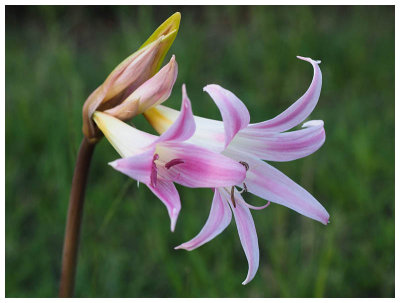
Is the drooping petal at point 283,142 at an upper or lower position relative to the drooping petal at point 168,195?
upper

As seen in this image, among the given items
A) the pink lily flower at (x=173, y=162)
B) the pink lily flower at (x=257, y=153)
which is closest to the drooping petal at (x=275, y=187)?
the pink lily flower at (x=257, y=153)

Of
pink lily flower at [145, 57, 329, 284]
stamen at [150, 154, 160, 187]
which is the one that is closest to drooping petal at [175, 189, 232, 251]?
pink lily flower at [145, 57, 329, 284]

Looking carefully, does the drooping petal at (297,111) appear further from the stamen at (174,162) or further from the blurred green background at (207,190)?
the blurred green background at (207,190)

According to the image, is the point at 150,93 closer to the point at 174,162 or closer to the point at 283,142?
the point at 174,162

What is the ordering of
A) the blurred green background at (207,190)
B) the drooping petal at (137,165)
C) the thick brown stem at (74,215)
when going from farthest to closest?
the blurred green background at (207,190) < the thick brown stem at (74,215) < the drooping petal at (137,165)

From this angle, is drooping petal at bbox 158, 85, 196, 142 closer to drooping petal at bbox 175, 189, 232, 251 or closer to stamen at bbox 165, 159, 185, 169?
stamen at bbox 165, 159, 185, 169

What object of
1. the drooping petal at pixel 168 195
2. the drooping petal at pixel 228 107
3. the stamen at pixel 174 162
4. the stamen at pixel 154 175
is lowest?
the drooping petal at pixel 168 195

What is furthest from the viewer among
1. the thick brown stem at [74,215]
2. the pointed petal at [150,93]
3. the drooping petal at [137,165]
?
the thick brown stem at [74,215]

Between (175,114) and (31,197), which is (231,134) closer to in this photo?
(175,114)
